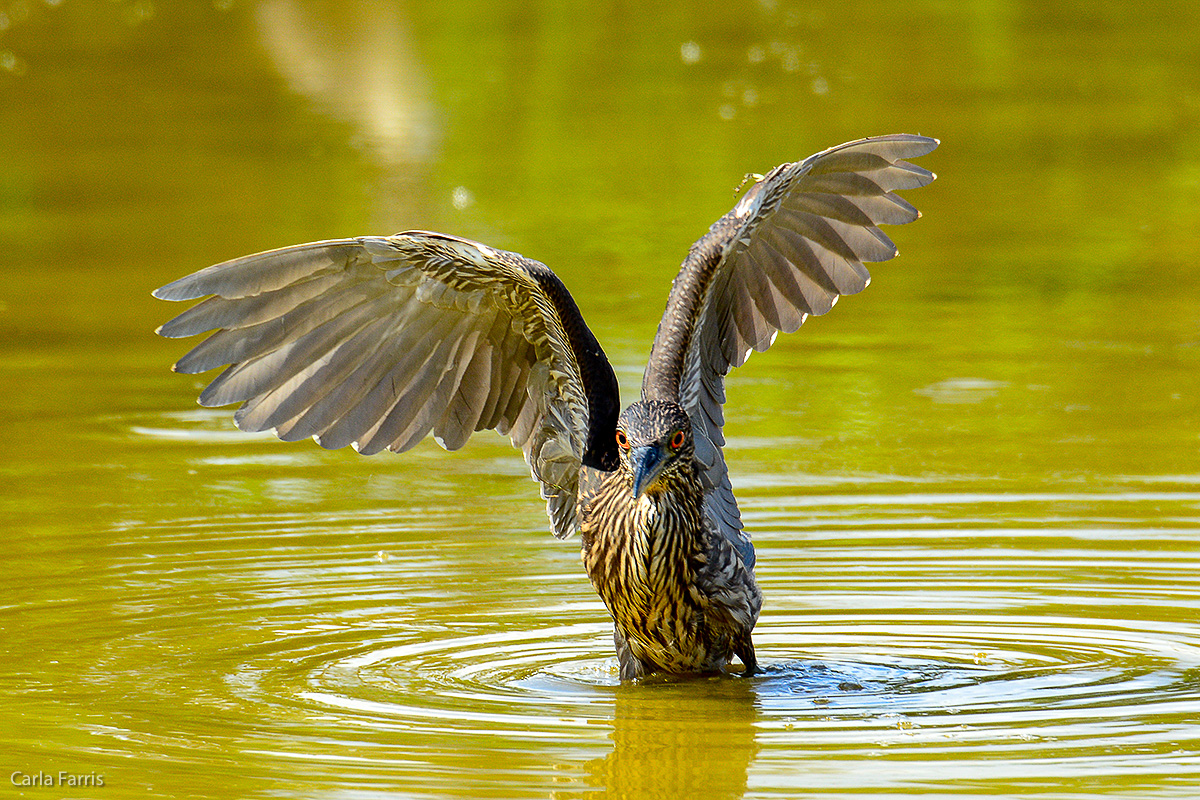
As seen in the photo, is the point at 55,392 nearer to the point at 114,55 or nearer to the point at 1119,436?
the point at 1119,436

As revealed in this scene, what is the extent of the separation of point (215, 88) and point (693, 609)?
18226mm

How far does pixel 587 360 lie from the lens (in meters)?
6.33

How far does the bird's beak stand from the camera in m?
5.93

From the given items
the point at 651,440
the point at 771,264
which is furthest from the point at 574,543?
the point at 651,440

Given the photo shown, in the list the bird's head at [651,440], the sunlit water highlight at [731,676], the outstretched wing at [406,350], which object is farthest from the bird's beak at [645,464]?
the sunlit water highlight at [731,676]

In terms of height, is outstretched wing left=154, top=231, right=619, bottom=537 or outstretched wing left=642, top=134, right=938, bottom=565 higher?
outstretched wing left=642, top=134, right=938, bottom=565

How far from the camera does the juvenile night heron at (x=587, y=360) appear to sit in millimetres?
6184

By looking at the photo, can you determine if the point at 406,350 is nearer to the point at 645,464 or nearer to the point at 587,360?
the point at 587,360

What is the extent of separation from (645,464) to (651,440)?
7 cm

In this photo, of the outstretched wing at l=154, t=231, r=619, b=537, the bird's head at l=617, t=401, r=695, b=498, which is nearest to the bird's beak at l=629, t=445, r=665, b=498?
the bird's head at l=617, t=401, r=695, b=498

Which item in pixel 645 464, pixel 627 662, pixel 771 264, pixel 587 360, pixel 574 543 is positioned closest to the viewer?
pixel 645 464

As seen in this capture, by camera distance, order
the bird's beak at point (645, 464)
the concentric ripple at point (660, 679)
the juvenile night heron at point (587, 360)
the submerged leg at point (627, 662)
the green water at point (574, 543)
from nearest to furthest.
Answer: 1. the concentric ripple at point (660, 679)
2. the green water at point (574, 543)
3. the bird's beak at point (645, 464)
4. the juvenile night heron at point (587, 360)
5. the submerged leg at point (627, 662)

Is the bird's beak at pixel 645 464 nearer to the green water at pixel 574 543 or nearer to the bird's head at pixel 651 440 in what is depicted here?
the bird's head at pixel 651 440

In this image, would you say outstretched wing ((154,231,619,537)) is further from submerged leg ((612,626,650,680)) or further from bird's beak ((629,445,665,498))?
submerged leg ((612,626,650,680))
